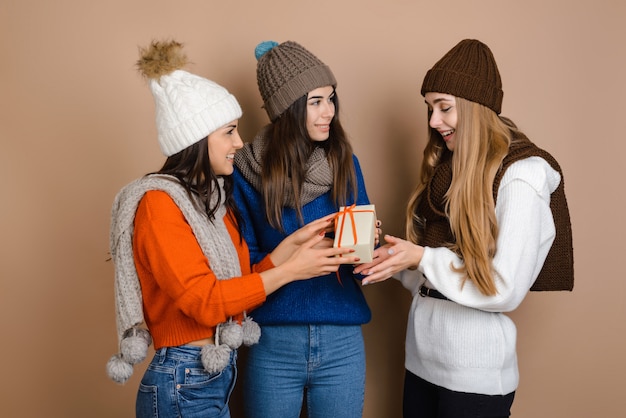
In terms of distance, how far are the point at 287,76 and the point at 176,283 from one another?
800 millimetres

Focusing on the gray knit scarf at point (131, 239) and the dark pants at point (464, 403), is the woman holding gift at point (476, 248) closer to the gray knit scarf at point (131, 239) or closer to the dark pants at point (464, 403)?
the dark pants at point (464, 403)

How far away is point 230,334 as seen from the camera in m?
1.61

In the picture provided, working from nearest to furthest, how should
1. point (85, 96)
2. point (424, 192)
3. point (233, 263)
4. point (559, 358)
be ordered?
point (233, 263) < point (424, 192) < point (85, 96) < point (559, 358)

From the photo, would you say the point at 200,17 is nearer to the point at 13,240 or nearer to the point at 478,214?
the point at 13,240

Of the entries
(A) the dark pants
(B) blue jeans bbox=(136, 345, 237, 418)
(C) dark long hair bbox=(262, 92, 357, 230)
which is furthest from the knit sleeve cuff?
(A) the dark pants

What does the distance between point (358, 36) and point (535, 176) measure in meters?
1.03

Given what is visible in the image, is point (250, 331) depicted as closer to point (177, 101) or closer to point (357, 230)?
point (357, 230)

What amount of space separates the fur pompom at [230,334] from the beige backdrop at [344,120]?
88 centimetres

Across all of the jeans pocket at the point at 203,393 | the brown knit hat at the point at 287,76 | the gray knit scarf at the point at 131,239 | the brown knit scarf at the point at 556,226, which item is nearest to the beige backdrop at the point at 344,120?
the brown knit hat at the point at 287,76

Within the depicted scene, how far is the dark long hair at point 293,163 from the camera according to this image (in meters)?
1.92

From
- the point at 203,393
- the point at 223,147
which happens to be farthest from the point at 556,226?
the point at 203,393

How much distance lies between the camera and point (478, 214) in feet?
5.70

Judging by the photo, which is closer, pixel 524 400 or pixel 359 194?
→ pixel 359 194

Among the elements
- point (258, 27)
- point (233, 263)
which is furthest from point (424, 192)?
point (258, 27)
